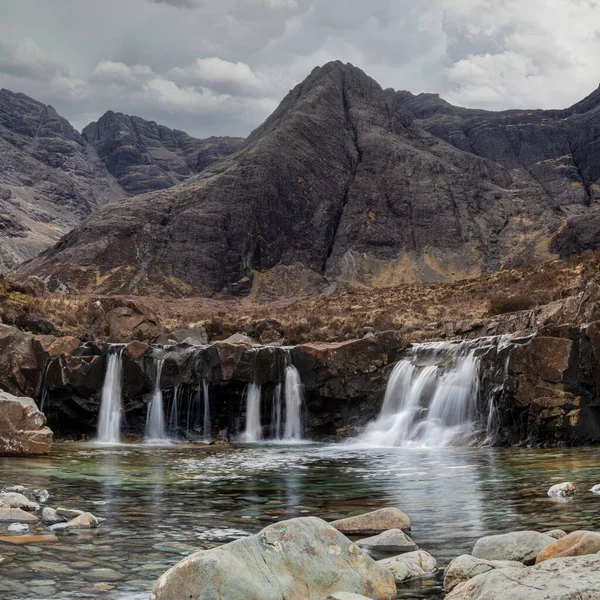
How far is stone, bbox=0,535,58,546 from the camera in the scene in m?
10.2

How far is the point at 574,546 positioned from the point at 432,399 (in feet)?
70.3

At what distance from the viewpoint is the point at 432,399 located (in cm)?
2920

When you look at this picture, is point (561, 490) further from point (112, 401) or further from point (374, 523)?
point (112, 401)

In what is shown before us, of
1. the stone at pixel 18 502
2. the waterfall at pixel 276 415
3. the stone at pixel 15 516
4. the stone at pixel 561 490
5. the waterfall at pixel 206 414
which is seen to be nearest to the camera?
the stone at pixel 15 516

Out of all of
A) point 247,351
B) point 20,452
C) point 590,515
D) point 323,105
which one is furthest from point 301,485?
point 323,105

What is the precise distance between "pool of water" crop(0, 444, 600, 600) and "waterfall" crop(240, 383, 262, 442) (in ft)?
25.4

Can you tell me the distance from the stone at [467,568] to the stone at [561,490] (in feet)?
19.9

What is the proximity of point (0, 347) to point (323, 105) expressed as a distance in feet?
513

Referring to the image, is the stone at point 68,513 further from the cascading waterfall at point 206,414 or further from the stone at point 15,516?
the cascading waterfall at point 206,414

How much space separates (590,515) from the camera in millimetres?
11570

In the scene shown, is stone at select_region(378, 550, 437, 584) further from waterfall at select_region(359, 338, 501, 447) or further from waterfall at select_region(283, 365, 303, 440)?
waterfall at select_region(283, 365, 303, 440)

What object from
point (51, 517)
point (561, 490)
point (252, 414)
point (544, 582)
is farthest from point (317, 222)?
point (544, 582)

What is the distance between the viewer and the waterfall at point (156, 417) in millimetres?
34428

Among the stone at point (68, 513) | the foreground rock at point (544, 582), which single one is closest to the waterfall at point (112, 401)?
the stone at point (68, 513)
